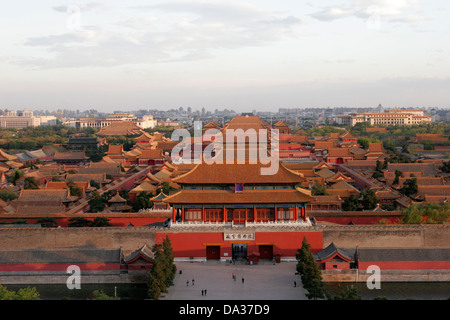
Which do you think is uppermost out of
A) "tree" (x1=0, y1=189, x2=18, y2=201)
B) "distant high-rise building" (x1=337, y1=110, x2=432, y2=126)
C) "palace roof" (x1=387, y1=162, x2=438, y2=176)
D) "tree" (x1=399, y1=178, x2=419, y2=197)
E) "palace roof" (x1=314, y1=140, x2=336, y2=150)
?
"distant high-rise building" (x1=337, y1=110, x2=432, y2=126)

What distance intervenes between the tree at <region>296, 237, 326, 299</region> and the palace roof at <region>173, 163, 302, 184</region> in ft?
16.2

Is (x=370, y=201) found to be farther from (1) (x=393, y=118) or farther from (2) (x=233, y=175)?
(1) (x=393, y=118)

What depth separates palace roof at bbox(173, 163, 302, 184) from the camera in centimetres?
2650

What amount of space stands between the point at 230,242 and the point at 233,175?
11.3 feet

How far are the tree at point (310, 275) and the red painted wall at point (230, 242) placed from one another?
11.4 ft

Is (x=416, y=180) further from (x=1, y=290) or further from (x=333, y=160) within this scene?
(x=1, y=290)

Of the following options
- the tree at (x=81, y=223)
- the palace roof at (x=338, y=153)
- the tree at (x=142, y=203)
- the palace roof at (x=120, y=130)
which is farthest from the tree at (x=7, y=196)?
the palace roof at (x=120, y=130)

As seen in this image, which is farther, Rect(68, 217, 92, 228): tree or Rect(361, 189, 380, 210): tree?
Rect(361, 189, 380, 210): tree

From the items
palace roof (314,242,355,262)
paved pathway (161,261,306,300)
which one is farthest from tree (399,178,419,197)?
paved pathway (161,261,306,300)

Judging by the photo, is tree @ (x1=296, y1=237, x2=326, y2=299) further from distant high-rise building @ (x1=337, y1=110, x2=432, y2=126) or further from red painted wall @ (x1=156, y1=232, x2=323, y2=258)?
distant high-rise building @ (x1=337, y1=110, x2=432, y2=126)

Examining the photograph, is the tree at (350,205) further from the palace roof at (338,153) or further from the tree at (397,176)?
the palace roof at (338,153)

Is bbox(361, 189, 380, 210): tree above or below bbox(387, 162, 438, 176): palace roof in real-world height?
below
